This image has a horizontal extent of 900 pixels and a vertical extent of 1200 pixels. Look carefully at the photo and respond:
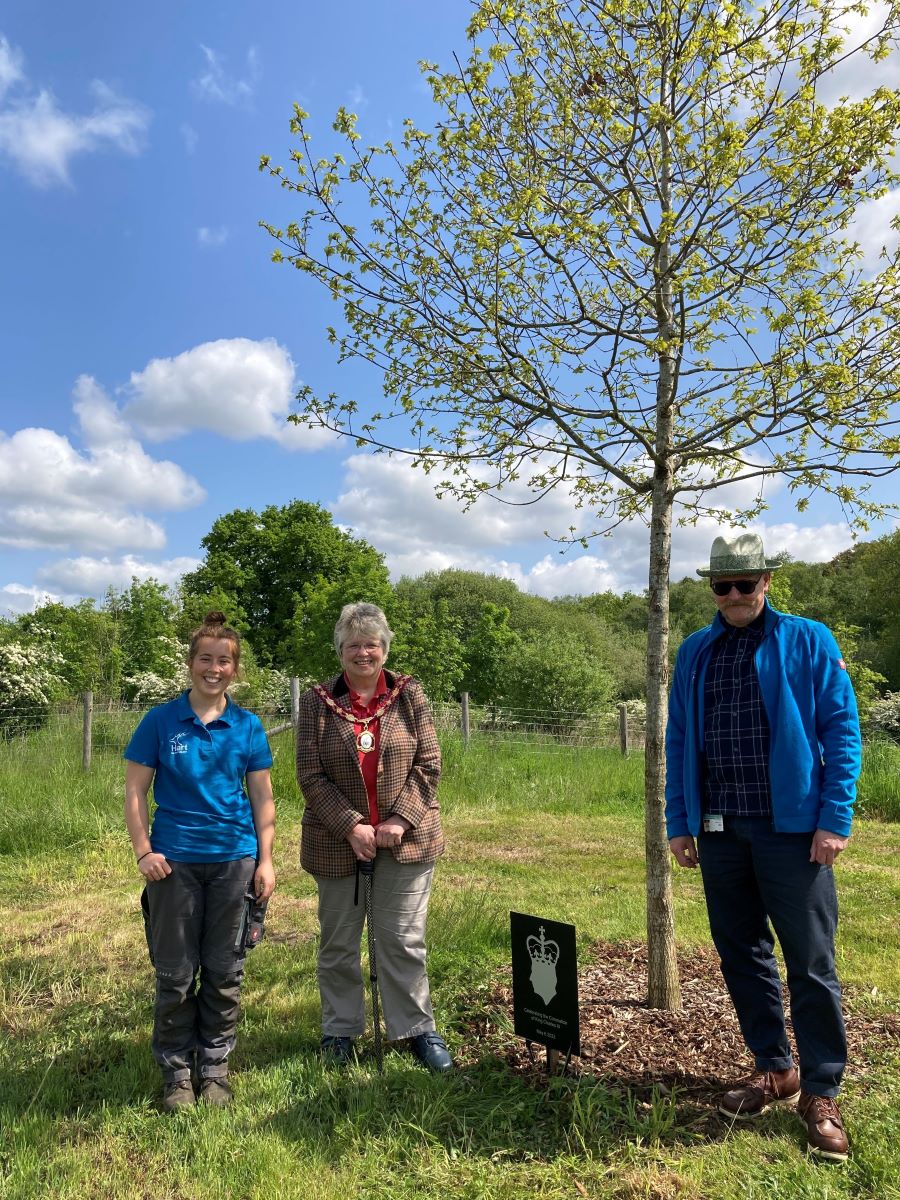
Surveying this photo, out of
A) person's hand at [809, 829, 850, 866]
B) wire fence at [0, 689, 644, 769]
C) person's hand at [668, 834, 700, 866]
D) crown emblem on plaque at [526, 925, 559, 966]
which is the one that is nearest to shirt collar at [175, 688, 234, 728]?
crown emblem on plaque at [526, 925, 559, 966]

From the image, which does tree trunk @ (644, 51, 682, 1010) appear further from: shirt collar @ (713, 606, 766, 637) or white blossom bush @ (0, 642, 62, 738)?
white blossom bush @ (0, 642, 62, 738)

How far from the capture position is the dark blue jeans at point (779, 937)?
3123 mm

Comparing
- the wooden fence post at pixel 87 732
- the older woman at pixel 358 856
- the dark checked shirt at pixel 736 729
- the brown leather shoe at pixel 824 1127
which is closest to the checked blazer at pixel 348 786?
the older woman at pixel 358 856

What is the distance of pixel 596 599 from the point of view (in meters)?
5.04

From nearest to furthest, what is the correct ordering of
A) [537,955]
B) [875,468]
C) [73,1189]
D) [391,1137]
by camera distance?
[73,1189], [391,1137], [537,955], [875,468]

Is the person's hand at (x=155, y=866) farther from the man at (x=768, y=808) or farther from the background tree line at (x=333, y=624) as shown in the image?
the background tree line at (x=333, y=624)

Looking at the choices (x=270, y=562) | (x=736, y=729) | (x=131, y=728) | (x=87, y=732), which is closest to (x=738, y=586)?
(x=736, y=729)

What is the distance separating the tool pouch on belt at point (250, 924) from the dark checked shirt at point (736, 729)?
1.92m

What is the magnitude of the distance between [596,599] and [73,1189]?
361 centimetres

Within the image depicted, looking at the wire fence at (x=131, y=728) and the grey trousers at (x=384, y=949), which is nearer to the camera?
the grey trousers at (x=384, y=949)

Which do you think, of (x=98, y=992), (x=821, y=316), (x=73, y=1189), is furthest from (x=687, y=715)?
(x=98, y=992)

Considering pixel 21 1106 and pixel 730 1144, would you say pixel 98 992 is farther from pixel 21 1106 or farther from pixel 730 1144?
pixel 730 1144

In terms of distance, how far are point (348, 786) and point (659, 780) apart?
1491mm

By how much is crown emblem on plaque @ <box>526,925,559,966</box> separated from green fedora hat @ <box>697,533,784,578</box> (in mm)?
1624
